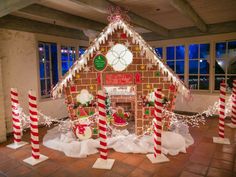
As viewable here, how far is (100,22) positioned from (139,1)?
208 centimetres

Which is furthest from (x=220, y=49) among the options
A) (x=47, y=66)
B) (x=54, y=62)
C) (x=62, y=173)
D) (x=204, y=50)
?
(x=62, y=173)

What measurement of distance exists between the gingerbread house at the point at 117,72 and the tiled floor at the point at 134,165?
115cm

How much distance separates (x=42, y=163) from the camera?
12.9ft

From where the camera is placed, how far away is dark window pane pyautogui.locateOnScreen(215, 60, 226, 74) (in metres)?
7.07

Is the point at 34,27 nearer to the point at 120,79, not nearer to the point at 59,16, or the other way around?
the point at 59,16

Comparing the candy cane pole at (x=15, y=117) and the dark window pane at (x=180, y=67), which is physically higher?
the dark window pane at (x=180, y=67)

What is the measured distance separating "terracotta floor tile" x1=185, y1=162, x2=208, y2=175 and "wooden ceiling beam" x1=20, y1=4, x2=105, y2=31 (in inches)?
174

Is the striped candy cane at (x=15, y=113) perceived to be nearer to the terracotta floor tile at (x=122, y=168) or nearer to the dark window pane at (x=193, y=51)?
the terracotta floor tile at (x=122, y=168)

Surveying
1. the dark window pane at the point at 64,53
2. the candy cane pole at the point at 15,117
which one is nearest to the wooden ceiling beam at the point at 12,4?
the candy cane pole at the point at 15,117

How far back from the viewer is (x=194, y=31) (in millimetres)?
6996

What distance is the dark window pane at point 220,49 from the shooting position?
23.0ft

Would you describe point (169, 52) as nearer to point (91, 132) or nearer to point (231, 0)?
point (231, 0)

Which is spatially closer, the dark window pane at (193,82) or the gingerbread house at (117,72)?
the gingerbread house at (117,72)

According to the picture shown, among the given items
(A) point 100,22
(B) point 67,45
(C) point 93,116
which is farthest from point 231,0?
(B) point 67,45
